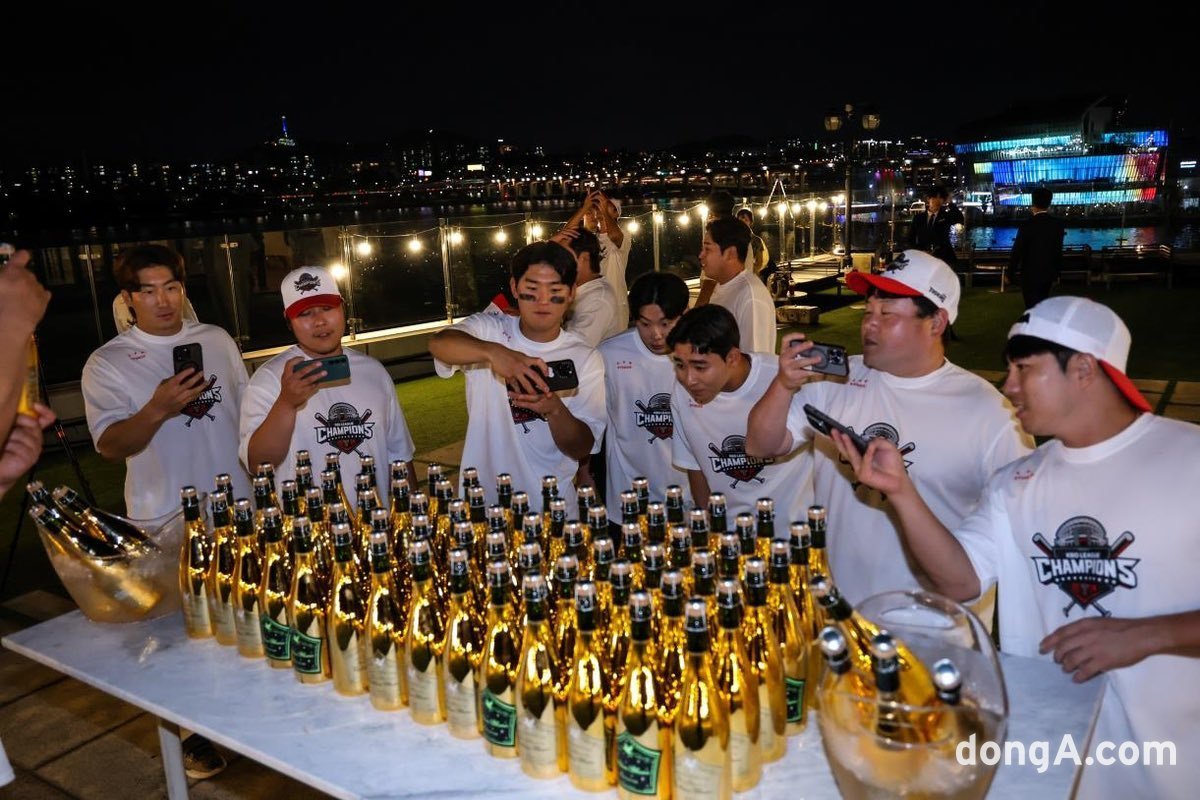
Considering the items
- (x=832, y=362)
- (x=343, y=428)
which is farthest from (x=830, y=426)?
(x=343, y=428)

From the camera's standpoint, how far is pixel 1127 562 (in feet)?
7.14

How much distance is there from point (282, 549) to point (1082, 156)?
405 feet

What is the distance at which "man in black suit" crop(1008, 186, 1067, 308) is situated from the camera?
32.3 ft

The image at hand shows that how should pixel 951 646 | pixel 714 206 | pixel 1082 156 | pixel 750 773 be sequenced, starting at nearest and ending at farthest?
pixel 951 646
pixel 750 773
pixel 714 206
pixel 1082 156

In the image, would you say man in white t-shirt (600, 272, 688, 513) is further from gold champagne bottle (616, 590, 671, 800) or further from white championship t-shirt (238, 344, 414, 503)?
gold champagne bottle (616, 590, 671, 800)

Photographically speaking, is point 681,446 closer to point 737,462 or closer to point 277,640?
point 737,462

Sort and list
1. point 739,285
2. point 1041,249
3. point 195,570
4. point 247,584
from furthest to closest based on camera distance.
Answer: point 1041,249
point 739,285
point 195,570
point 247,584

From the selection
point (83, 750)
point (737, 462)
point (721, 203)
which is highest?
point (721, 203)

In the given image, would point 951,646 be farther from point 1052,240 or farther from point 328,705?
point 1052,240

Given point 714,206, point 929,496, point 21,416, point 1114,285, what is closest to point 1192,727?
point 929,496

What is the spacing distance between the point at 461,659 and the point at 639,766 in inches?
19.5

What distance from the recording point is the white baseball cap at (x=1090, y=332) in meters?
2.17

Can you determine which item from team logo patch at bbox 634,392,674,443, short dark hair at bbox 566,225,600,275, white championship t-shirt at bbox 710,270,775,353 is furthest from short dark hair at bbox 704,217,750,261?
team logo patch at bbox 634,392,674,443

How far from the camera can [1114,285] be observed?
16469mm
